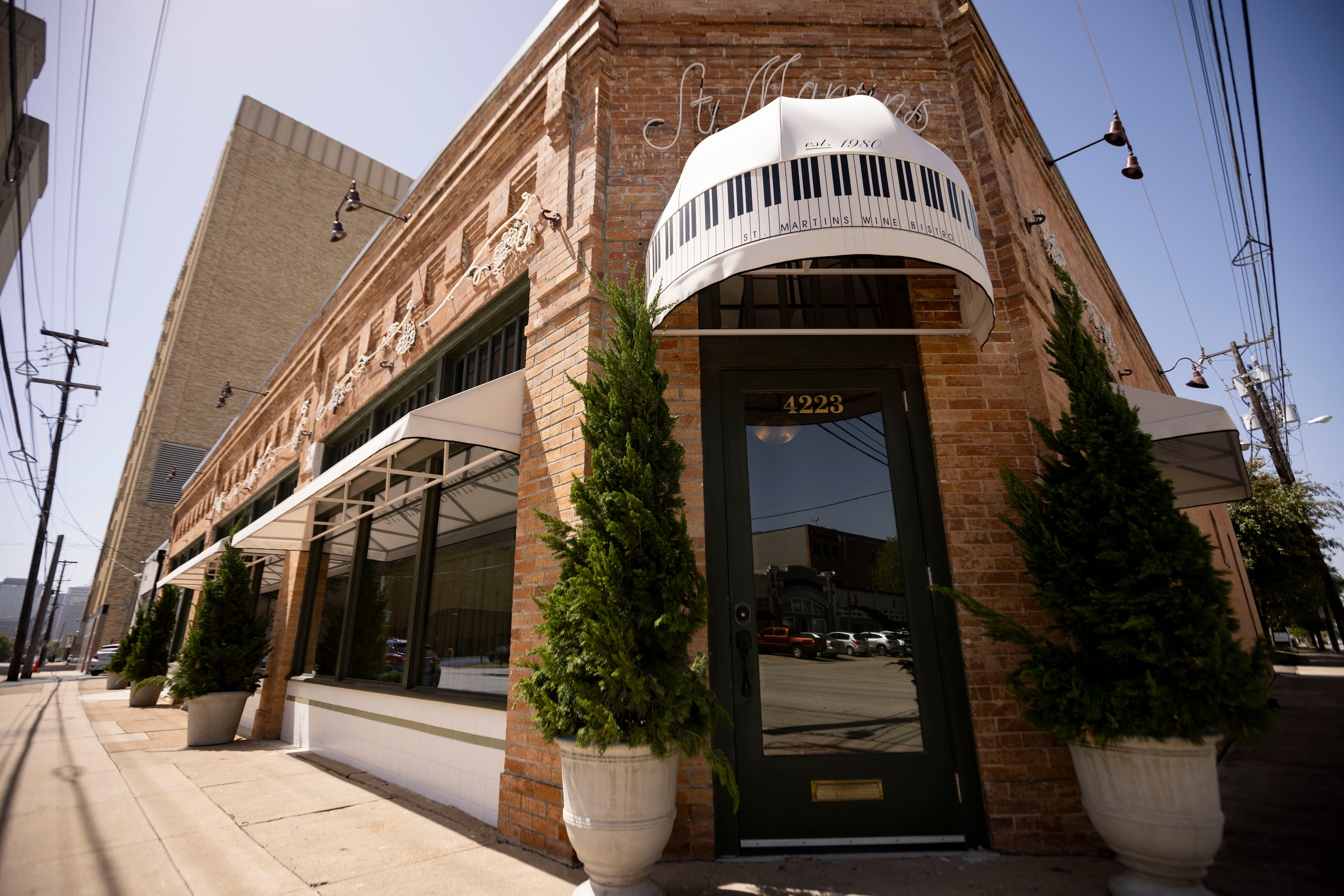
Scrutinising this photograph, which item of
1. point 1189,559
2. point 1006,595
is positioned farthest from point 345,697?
point 1189,559

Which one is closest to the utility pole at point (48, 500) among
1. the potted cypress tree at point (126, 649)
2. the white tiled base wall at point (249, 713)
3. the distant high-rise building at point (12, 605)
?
the potted cypress tree at point (126, 649)

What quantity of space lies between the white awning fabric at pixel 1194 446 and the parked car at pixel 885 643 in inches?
73.7

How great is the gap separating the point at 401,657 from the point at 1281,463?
25.3 metres

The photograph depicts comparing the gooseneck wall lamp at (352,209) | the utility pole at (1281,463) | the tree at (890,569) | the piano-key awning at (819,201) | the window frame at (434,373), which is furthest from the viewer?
the utility pole at (1281,463)

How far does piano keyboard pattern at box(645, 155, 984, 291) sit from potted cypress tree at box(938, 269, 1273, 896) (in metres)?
1.16

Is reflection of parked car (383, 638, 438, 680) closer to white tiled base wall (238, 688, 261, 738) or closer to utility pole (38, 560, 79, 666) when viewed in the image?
white tiled base wall (238, 688, 261, 738)

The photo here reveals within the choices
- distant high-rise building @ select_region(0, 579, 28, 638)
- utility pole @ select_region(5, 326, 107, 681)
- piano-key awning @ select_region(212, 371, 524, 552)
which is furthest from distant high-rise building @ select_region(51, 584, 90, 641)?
piano-key awning @ select_region(212, 371, 524, 552)

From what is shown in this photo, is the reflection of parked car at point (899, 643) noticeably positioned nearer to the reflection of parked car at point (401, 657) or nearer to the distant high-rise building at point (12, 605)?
the reflection of parked car at point (401, 657)

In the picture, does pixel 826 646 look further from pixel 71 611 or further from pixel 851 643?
pixel 71 611

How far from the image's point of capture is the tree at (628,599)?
2.89 meters

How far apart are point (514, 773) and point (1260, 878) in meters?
4.05

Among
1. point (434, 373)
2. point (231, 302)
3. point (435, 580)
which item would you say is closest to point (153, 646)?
point (434, 373)

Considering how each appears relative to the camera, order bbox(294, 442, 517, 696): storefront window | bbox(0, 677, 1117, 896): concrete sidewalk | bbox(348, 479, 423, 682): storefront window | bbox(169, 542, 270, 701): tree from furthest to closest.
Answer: bbox(169, 542, 270, 701): tree → bbox(348, 479, 423, 682): storefront window → bbox(294, 442, 517, 696): storefront window → bbox(0, 677, 1117, 896): concrete sidewalk

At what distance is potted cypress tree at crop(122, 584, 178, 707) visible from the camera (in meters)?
12.5
